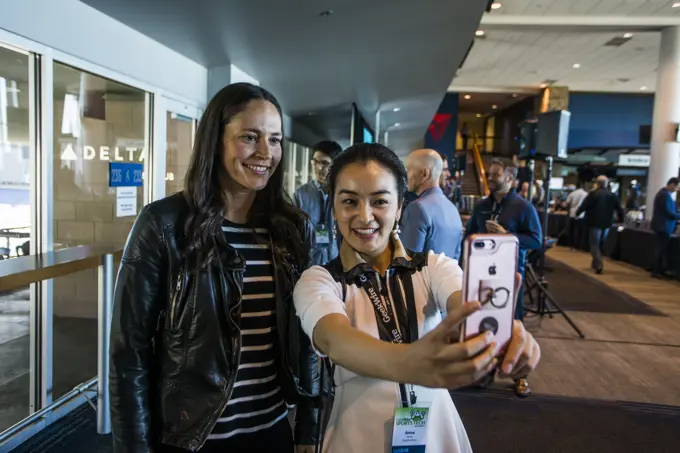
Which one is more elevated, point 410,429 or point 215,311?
point 215,311

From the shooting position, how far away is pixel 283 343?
4.10 feet

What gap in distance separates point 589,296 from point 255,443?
6.97 m

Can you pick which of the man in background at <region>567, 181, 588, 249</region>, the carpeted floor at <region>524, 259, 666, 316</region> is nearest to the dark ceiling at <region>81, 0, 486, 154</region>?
the carpeted floor at <region>524, 259, 666, 316</region>

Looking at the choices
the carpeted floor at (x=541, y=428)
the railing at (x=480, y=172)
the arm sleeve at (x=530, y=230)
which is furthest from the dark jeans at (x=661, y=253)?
the railing at (x=480, y=172)

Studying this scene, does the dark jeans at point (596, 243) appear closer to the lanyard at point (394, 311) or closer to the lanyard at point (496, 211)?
the lanyard at point (496, 211)

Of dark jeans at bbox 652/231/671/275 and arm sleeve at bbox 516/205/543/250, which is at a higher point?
arm sleeve at bbox 516/205/543/250

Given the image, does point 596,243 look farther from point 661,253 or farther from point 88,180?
point 88,180

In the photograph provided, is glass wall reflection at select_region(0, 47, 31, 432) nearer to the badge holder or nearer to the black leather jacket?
the black leather jacket

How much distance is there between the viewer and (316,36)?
4.42 meters

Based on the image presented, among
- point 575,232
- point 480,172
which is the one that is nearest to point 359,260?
point 575,232

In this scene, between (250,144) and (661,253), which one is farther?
(661,253)

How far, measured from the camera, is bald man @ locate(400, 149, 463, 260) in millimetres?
3000

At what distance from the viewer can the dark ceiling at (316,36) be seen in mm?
3592

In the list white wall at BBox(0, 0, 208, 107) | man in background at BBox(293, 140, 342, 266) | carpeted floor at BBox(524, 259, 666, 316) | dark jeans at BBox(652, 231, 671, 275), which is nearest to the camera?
white wall at BBox(0, 0, 208, 107)
